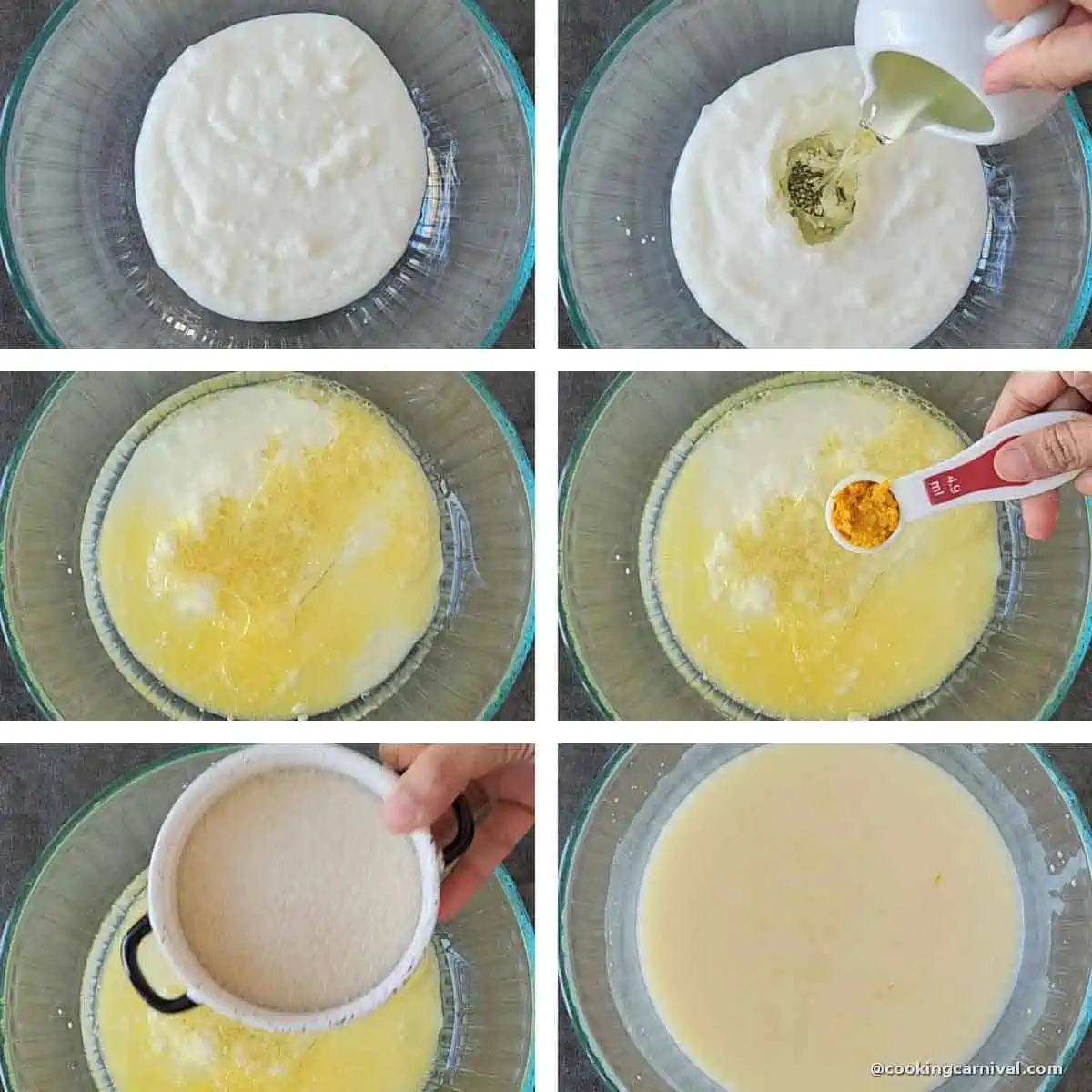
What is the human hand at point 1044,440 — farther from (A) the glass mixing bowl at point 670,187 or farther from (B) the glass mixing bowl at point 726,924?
(B) the glass mixing bowl at point 726,924

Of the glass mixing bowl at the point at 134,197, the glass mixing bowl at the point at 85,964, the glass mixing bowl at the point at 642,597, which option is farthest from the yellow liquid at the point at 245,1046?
the glass mixing bowl at the point at 134,197

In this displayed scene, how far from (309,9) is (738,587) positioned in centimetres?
48

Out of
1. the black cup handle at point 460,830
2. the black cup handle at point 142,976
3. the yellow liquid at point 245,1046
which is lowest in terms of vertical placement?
the yellow liquid at point 245,1046

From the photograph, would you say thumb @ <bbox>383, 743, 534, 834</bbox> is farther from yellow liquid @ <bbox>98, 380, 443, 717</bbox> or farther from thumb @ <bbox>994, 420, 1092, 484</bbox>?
thumb @ <bbox>994, 420, 1092, 484</bbox>

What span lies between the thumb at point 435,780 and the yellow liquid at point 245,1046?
0.13m

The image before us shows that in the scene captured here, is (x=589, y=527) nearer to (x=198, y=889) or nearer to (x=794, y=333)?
(x=794, y=333)

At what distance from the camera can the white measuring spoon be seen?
0.67 metres

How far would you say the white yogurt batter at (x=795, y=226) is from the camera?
0.70 meters

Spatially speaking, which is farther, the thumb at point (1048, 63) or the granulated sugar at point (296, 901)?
the granulated sugar at point (296, 901)

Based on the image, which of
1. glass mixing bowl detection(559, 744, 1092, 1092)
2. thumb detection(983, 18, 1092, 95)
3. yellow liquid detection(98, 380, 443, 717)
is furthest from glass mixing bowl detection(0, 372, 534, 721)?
thumb detection(983, 18, 1092, 95)

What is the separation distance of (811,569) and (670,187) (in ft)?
0.88

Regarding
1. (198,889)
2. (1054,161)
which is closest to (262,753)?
(198,889)

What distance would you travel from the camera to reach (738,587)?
2.32 feet

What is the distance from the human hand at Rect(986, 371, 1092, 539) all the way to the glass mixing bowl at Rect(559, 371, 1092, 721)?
13mm
